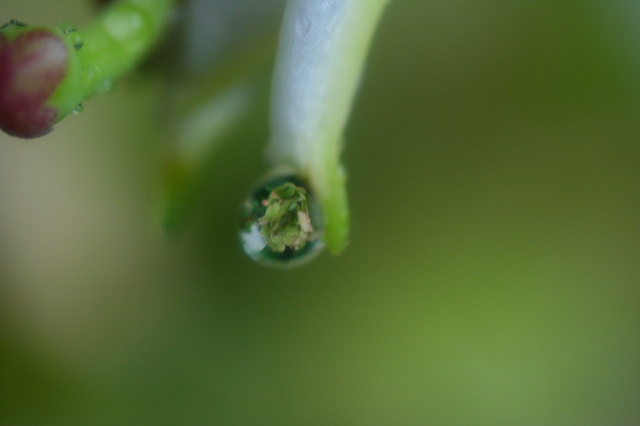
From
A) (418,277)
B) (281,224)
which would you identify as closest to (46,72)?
(281,224)

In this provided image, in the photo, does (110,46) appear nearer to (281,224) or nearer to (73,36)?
(73,36)

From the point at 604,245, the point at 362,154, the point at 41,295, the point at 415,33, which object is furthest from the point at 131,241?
the point at 604,245

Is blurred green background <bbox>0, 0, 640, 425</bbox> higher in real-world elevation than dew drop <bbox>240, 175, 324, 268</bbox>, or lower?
higher

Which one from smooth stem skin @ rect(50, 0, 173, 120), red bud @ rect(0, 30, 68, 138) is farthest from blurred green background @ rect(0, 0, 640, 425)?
red bud @ rect(0, 30, 68, 138)

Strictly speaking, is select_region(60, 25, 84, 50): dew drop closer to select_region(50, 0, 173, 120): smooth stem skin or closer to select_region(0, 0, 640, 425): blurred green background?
select_region(50, 0, 173, 120): smooth stem skin

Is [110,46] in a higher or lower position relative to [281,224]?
higher

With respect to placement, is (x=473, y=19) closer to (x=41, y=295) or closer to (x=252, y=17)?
(x=252, y=17)
